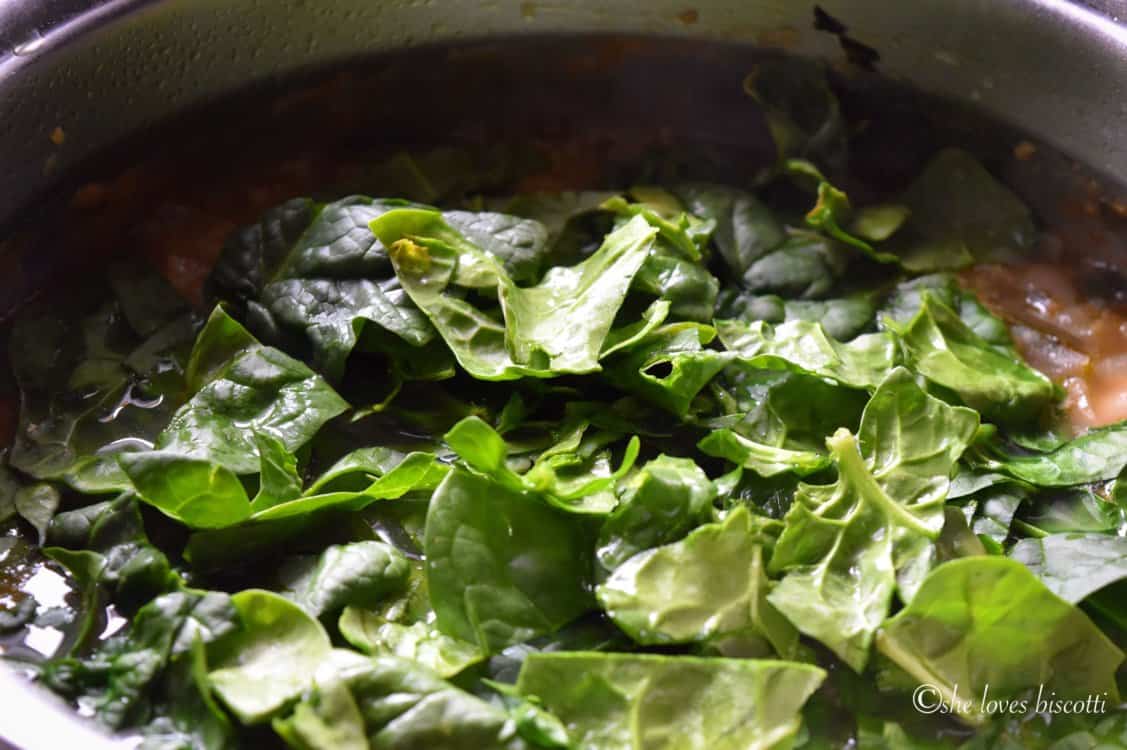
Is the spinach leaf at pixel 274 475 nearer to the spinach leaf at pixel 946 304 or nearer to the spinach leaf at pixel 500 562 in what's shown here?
the spinach leaf at pixel 500 562

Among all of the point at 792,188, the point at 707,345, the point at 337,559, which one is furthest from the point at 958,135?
the point at 337,559

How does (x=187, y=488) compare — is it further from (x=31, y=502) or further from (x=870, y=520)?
(x=870, y=520)

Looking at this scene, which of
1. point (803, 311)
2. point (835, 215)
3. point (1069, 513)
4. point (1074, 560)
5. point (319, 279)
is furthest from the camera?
point (835, 215)

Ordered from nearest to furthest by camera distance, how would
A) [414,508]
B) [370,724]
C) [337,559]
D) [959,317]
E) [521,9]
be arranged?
[370,724], [337,559], [414,508], [959,317], [521,9]

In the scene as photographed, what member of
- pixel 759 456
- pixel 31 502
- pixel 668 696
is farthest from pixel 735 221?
pixel 31 502

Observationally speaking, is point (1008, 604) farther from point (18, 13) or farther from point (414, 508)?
Result: point (18, 13)

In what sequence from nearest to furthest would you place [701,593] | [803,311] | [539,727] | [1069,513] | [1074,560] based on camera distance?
[539,727] < [701,593] < [1074,560] < [1069,513] < [803,311]
